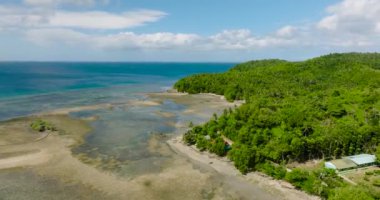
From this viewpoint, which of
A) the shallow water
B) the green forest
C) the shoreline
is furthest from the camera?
the green forest

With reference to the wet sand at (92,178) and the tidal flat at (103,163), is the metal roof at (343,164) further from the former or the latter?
the tidal flat at (103,163)

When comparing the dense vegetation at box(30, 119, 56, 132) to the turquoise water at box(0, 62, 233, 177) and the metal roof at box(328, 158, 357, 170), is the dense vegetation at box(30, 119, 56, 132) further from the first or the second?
the metal roof at box(328, 158, 357, 170)

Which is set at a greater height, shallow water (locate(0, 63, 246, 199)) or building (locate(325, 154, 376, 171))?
building (locate(325, 154, 376, 171))

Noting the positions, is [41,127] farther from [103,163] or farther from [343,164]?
[343,164]

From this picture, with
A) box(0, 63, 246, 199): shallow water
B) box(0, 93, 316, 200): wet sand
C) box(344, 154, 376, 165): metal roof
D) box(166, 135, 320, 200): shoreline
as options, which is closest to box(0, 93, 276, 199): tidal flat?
box(0, 93, 316, 200): wet sand

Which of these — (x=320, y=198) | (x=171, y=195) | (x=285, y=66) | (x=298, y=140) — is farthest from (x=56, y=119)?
(x=285, y=66)

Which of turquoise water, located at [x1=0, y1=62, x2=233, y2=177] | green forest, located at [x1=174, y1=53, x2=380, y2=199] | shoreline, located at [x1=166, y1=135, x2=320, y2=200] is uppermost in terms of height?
green forest, located at [x1=174, y1=53, x2=380, y2=199]

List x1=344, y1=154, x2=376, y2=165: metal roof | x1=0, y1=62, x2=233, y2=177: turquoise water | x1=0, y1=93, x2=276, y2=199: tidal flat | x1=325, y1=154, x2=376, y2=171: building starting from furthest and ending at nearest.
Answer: x1=0, y1=62, x2=233, y2=177: turquoise water → x1=344, y1=154, x2=376, y2=165: metal roof → x1=325, y1=154, x2=376, y2=171: building → x1=0, y1=93, x2=276, y2=199: tidal flat

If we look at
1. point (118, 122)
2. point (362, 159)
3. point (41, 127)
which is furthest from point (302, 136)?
point (41, 127)
